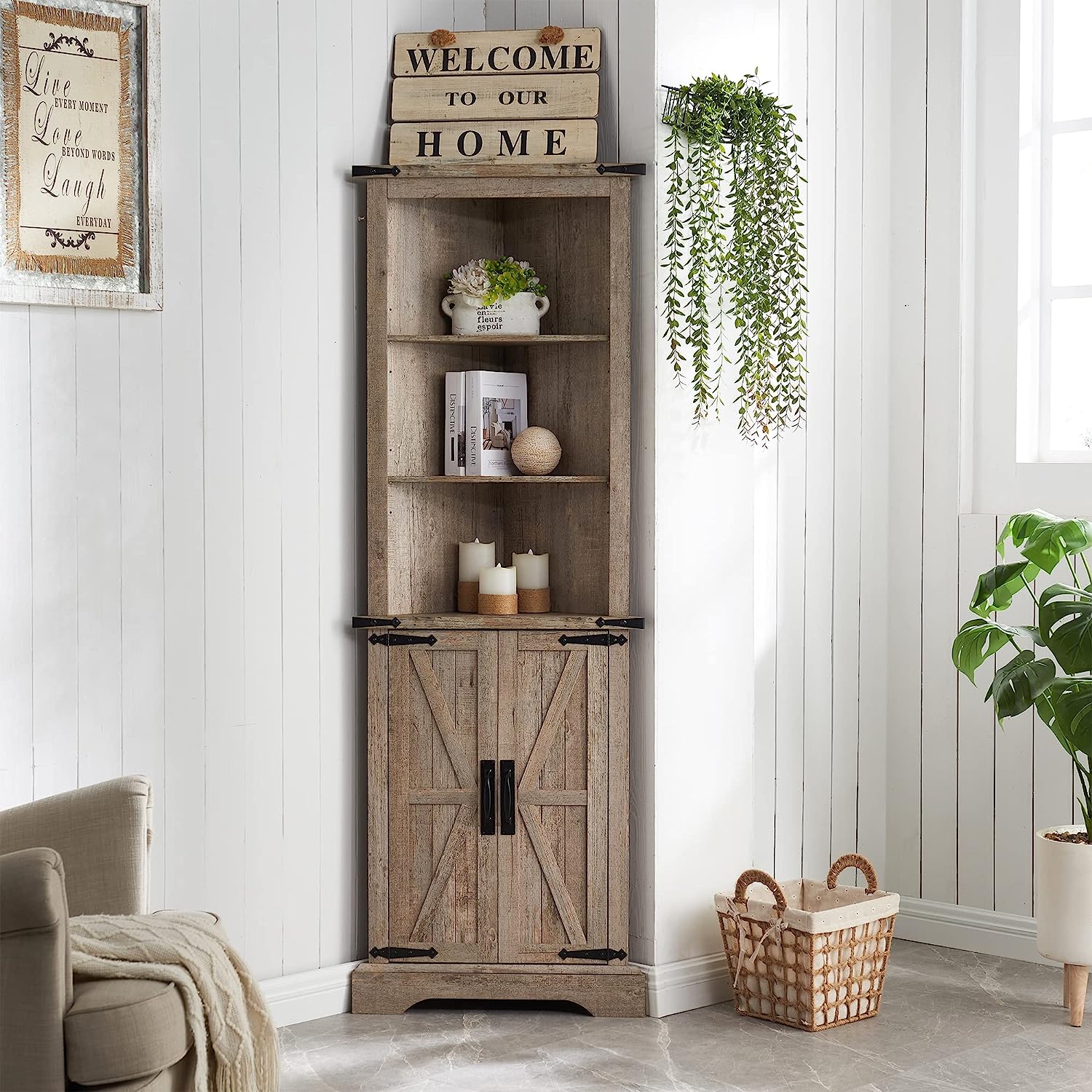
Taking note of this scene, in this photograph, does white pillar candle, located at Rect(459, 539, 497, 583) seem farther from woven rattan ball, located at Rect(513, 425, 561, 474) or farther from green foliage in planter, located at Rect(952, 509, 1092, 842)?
green foliage in planter, located at Rect(952, 509, 1092, 842)

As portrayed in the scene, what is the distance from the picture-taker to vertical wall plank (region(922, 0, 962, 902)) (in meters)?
3.85

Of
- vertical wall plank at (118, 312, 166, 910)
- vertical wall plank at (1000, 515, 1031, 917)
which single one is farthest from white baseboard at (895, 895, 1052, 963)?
vertical wall plank at (118, 312, 166, 910)

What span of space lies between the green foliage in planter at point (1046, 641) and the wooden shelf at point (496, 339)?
1.06m

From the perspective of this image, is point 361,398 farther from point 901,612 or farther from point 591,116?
point 901,612

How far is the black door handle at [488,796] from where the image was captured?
10.7ft

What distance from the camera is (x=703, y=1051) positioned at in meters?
3.05

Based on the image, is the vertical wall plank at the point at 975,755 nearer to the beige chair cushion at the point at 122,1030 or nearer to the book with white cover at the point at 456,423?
the book with white cover at the point at 456,423

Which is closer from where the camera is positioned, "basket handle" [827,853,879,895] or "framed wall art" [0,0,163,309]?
"framed wall art" [0,0,163,309]

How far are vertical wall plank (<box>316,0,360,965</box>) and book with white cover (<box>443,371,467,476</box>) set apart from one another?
0.79 feet

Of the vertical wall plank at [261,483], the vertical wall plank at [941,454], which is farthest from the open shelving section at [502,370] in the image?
the vertical wall plank at [941,454]

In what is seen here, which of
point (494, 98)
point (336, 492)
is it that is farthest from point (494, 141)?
point (336, 492)

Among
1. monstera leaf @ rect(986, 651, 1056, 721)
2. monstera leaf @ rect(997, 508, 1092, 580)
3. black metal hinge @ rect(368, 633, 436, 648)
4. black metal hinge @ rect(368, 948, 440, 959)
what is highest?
monstera leaf @ rect(997, 508, 1092, 580)

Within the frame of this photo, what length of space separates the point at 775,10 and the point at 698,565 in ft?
4.77

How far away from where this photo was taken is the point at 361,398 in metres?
3.37
